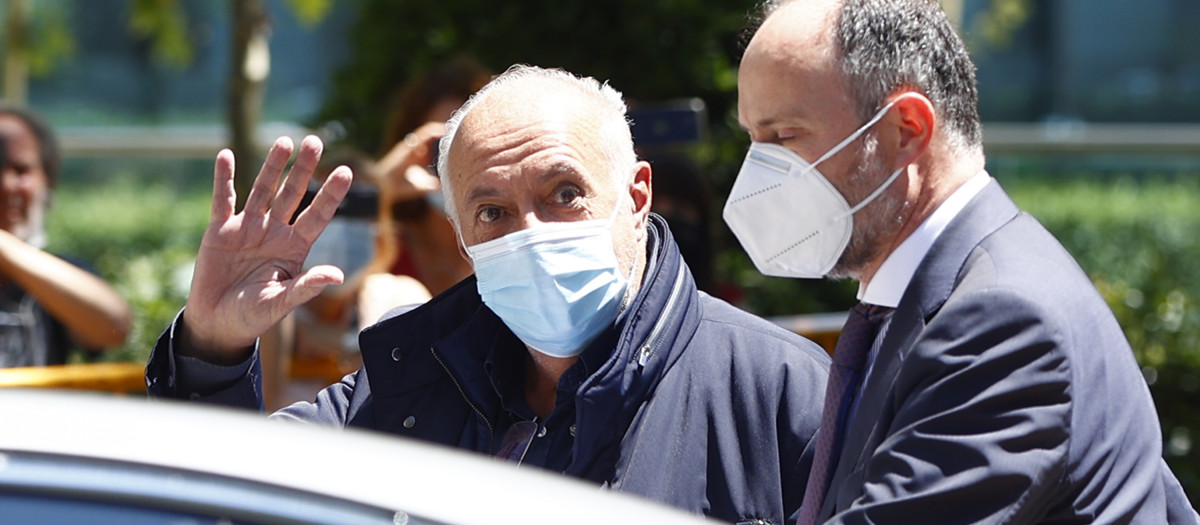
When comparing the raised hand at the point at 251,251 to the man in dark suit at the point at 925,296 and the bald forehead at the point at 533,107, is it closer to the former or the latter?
the bald forehead at the point at 533,107

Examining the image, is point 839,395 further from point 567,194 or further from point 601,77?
point 601,77

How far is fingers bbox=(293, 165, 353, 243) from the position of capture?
2551 mm

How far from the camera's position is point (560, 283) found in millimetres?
2570

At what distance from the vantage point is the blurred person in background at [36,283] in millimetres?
4129

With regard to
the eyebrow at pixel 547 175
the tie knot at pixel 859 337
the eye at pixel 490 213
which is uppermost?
the eyebrow at pixel 547 175

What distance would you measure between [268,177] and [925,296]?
1.30m

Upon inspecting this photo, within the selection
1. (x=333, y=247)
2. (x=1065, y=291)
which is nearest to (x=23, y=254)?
(x=333, y=247)

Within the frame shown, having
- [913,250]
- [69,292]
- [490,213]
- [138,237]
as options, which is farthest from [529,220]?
[138,237]

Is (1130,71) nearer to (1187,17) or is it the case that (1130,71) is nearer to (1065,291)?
(1187,17)

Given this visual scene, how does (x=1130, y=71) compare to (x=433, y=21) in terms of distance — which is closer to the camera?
(x=433, y=21)

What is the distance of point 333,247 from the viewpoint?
475cm

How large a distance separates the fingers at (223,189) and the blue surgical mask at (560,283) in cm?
52

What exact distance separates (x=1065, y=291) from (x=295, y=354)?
3.65m

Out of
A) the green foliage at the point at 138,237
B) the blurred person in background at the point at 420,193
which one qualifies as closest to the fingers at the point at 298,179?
the blurred person in background at the point at 420,193
